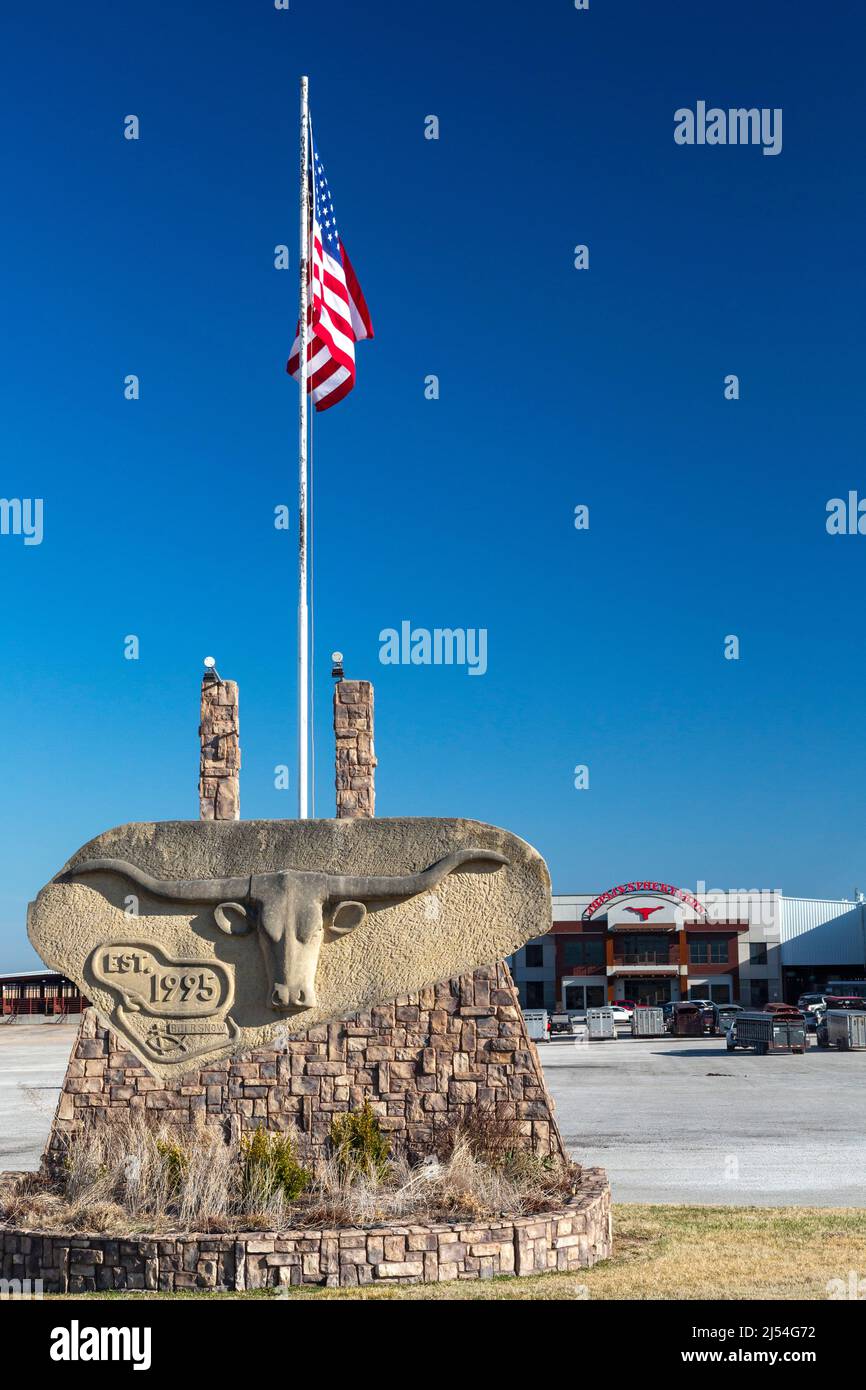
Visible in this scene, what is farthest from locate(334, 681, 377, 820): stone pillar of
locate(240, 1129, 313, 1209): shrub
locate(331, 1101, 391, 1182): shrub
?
locate(240, 1129, 313, 1209): shrub

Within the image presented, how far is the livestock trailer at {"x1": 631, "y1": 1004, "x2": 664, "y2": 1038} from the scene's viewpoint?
4478cm

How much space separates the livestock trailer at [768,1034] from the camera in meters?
36.6

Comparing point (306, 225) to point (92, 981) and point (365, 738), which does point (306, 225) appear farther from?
point (92, 981)

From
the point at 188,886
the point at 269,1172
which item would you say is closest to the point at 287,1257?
the point at 269,1172

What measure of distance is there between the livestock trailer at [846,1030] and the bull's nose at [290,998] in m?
29.1

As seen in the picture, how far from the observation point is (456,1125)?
12.6 m

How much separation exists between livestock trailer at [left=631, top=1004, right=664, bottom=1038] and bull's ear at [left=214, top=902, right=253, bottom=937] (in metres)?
34.5

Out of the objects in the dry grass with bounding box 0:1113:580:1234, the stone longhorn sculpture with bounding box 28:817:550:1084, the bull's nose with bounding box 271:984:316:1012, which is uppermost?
the stone longhorn sculpture with bounding box 28:817:550:1084

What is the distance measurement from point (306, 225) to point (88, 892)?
890cm

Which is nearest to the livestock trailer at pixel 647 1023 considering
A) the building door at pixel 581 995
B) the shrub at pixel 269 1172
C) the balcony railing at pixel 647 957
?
the balcony railing at pixel 647 957

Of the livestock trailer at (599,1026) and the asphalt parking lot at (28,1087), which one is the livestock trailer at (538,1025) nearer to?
the livestock trailer at (599,1026)

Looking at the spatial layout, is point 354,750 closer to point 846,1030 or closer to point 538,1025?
point 846,1030

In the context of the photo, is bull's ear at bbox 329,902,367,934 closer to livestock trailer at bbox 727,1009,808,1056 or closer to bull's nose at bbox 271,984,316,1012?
bull's nose at bbox 271,984,316,1012
